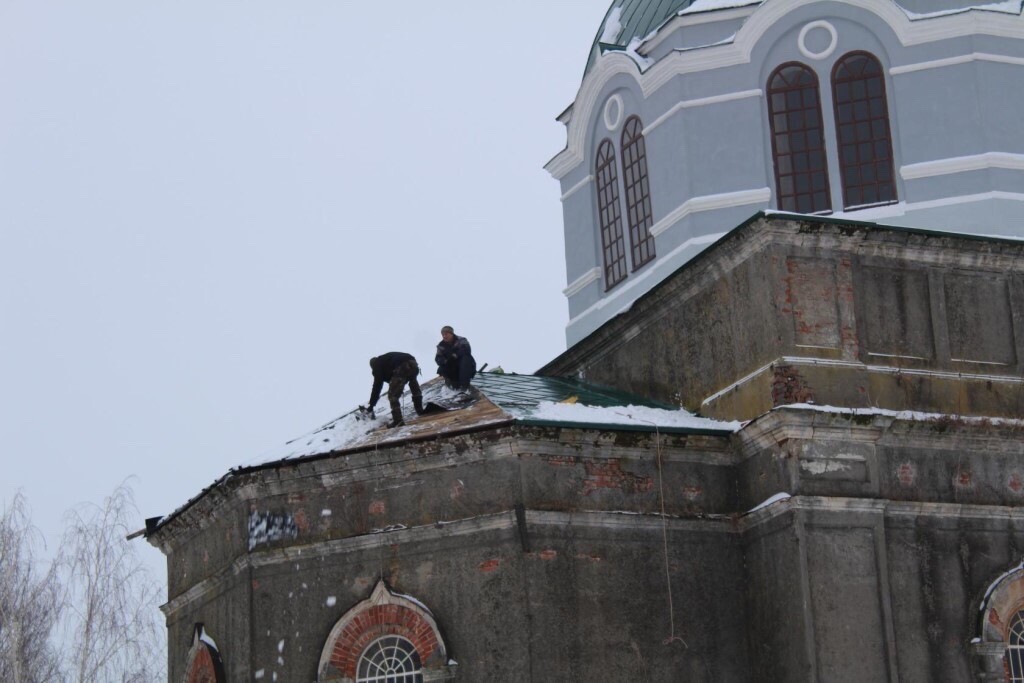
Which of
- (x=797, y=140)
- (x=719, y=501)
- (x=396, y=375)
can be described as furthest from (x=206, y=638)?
(x=797, y=140)

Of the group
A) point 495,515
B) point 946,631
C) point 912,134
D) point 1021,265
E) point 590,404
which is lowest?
point 946,631

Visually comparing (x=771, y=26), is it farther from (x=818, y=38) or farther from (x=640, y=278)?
(x=640, y=278)

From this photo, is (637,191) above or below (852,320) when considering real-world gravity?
above

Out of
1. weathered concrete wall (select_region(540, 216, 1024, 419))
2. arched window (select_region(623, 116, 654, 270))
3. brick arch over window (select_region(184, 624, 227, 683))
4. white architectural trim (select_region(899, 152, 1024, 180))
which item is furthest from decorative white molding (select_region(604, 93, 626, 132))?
brick arch over window (select_region(184, 624, 227, 683))

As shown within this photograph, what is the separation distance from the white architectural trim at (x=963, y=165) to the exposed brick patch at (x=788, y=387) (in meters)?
3.92

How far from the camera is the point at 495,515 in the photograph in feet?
54.3

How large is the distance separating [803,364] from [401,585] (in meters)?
4.83

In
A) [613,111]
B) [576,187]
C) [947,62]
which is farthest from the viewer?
[576,187]

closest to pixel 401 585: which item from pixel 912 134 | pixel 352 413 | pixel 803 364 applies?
pixel 352 413

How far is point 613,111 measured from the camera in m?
21.9

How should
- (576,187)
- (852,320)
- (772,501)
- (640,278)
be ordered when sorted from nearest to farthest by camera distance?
(772,501) < (852,320) < (640,278) < (576,187)

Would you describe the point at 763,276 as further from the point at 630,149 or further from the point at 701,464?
the point at 630,149

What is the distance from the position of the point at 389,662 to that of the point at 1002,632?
640 centimetres

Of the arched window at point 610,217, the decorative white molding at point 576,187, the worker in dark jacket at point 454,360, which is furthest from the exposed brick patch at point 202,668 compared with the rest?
the decorative white molding at point 576,187
